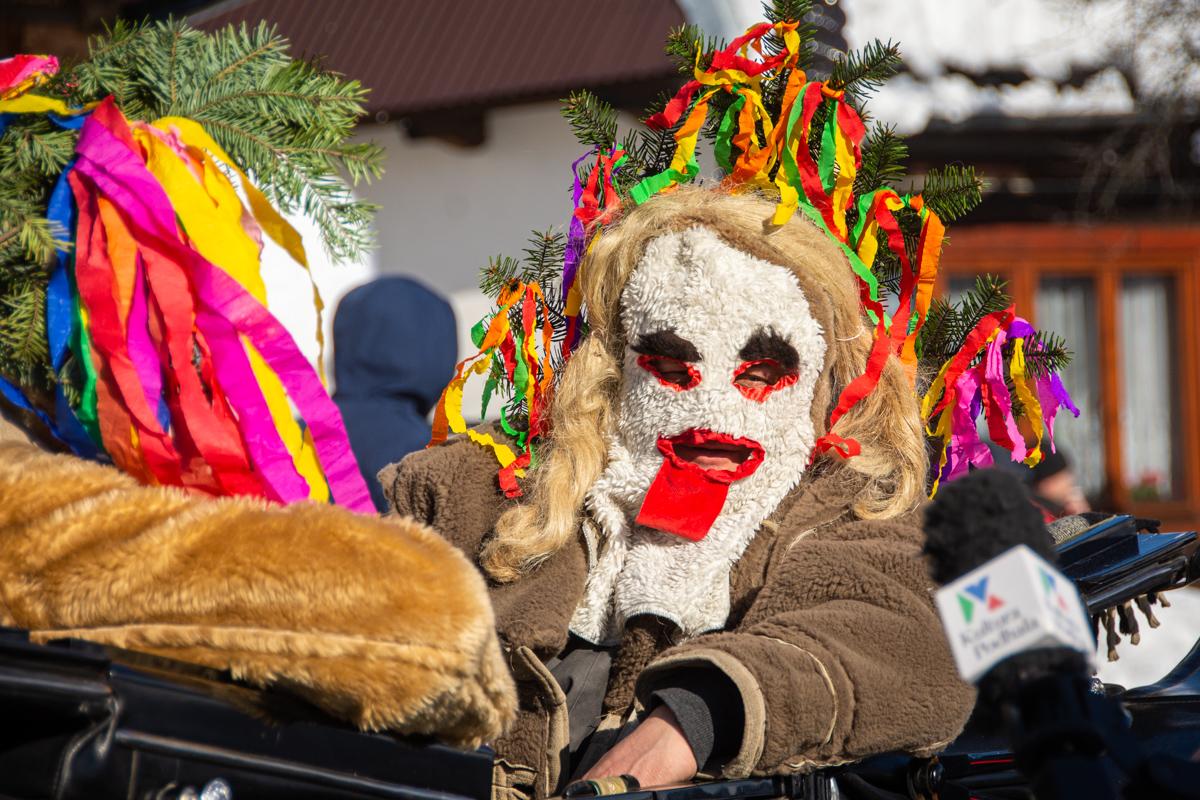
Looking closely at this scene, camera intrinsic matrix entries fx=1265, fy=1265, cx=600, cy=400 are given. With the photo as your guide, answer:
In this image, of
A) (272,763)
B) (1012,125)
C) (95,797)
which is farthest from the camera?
(1012,125)

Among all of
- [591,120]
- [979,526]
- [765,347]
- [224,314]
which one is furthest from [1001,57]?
[979,526]

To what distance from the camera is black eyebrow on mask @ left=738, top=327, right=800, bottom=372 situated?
7.70ft

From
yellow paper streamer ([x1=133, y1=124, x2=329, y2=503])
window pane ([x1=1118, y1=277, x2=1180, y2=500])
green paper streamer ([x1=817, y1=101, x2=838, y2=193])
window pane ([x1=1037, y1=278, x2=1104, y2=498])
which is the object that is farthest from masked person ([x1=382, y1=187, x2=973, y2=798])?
window pane ([x1=1118, y1=277, x2=1180, y2=500])

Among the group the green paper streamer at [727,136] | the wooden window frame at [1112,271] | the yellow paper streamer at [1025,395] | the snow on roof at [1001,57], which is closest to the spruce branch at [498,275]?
the green paper streamer at [727,136]

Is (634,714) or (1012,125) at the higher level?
(1012,125)

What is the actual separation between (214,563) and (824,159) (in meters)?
1.57

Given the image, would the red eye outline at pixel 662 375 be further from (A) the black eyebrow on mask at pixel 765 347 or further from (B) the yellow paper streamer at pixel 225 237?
(B) the yellow paper streamer at pixel 225 237

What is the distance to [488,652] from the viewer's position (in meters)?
1.46

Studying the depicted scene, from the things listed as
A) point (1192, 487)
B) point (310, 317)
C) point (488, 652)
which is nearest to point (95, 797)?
point (488, 652)

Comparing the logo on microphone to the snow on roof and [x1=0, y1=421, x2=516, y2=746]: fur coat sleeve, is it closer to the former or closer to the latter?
[x1=0, y1=421, x2=516, y2=746]: fur coat sleeve

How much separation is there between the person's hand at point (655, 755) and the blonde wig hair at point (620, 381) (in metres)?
0.50

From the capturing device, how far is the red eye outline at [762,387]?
2.35 m

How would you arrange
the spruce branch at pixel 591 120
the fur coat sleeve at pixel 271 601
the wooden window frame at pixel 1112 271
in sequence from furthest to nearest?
the wooden window frame at pixel 1112 271, the spruce branch at pixel 591 120, the fur coat sleeve at pixel 271 601

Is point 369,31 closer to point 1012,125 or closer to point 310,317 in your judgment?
point 1012,125
